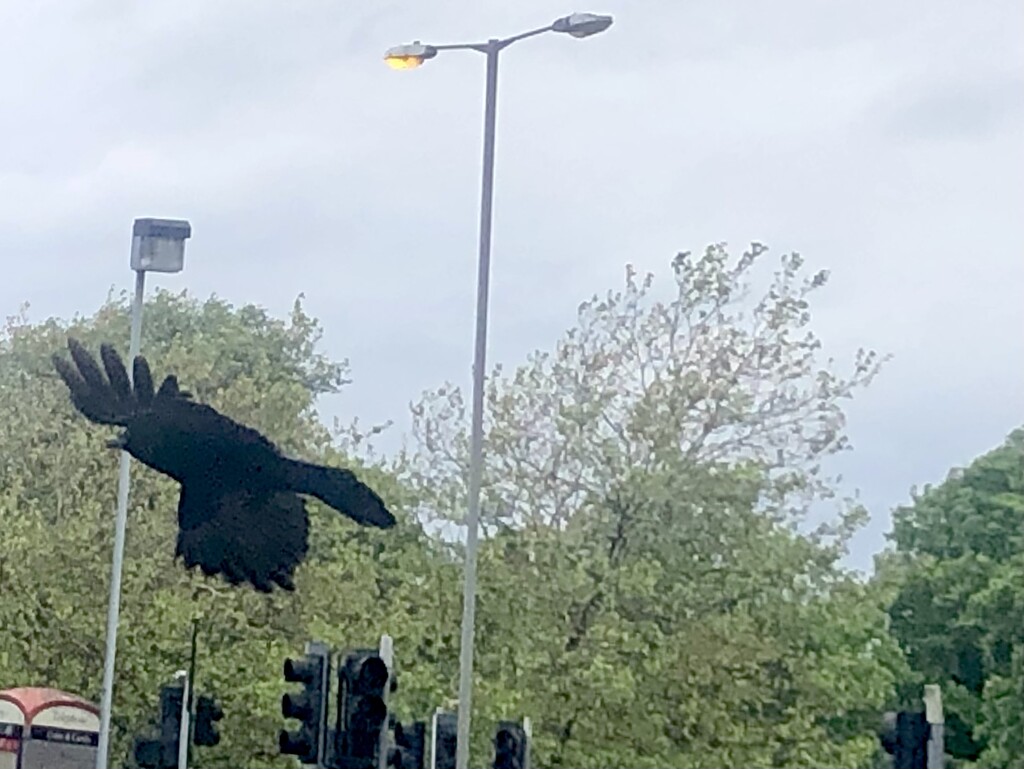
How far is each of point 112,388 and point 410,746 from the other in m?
5.33

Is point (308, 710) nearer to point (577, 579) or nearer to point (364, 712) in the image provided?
point (364, 712)

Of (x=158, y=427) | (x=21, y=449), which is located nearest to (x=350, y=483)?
(x=158, y=427)

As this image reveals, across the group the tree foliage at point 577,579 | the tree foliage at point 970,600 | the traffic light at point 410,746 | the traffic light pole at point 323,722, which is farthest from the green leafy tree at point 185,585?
the traffic light pole at point 323,722

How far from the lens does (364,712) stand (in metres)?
11.5

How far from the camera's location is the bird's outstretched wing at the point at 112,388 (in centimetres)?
1053

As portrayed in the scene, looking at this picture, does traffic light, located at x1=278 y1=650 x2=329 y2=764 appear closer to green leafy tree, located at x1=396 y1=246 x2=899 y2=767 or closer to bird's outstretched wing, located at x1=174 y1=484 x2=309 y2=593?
bird's outstretched wing, located at x1=174 y1=484 x2=309 y2=593

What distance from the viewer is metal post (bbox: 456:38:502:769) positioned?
685 inches

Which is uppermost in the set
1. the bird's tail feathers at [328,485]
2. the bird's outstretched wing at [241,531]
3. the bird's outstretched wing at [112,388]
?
the bird's outstretched wing at [112,388]

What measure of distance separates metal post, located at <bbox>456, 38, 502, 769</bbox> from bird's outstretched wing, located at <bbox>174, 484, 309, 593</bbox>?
630cm

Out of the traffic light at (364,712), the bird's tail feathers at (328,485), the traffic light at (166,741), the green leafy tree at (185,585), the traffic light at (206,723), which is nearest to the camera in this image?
the bird's tail feathers at (328,485)

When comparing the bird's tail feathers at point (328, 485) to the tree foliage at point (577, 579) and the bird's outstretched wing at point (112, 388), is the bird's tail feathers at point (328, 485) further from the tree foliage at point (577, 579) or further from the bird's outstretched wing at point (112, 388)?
the tree foliage at point (577, 579)

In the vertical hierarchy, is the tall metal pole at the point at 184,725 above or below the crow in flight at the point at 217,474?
below

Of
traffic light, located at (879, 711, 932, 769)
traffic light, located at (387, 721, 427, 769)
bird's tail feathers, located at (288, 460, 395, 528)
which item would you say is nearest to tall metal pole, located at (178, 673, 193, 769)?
traffic light, located at (387, 721, 427, 769)

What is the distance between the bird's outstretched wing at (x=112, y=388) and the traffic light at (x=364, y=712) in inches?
76.4
